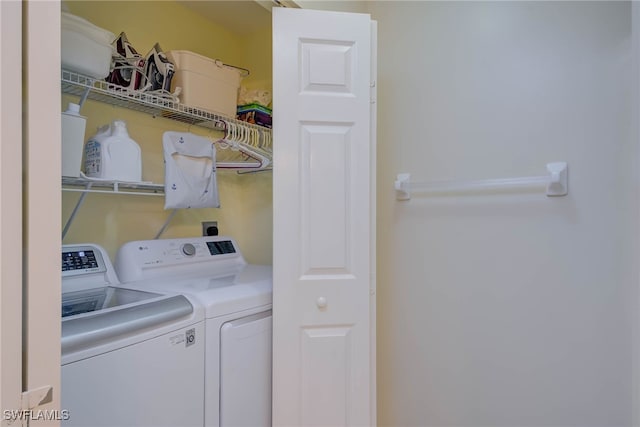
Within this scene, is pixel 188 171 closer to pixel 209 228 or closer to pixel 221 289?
pixel 209 228

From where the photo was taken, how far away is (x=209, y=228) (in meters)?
2.10

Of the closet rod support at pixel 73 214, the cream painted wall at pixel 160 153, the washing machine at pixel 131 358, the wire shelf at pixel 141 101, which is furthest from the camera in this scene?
the cream painted wall at pixel 160 153

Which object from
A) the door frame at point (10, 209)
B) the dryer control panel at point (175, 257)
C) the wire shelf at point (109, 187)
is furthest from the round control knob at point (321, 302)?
the door frame at point (10, 209)

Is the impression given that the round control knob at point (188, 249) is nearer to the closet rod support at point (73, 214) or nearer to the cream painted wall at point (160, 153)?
the cream painted wall at point (160, 153)

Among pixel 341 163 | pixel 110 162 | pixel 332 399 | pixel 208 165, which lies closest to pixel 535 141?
pixel 341 163

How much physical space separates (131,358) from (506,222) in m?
1.45

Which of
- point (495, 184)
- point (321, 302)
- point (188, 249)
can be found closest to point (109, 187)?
point (188, 249)

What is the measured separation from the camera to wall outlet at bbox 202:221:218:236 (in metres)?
2.09

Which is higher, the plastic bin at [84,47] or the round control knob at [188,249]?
the plastic bin at [84,47]

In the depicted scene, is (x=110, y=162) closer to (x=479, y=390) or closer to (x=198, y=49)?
(x=198, y=49)

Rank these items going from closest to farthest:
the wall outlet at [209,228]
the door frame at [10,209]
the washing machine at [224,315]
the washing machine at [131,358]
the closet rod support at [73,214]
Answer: the door frame at [10,209] → the washing machine at [131,358] → the washing machine at [224,315] → the closet rod support at [73,214] → the wall outlet at [209,228]

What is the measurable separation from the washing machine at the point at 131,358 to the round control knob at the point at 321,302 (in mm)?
449

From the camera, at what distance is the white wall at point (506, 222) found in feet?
4.43

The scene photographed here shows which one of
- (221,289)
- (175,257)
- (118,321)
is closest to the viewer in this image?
(118,321)
